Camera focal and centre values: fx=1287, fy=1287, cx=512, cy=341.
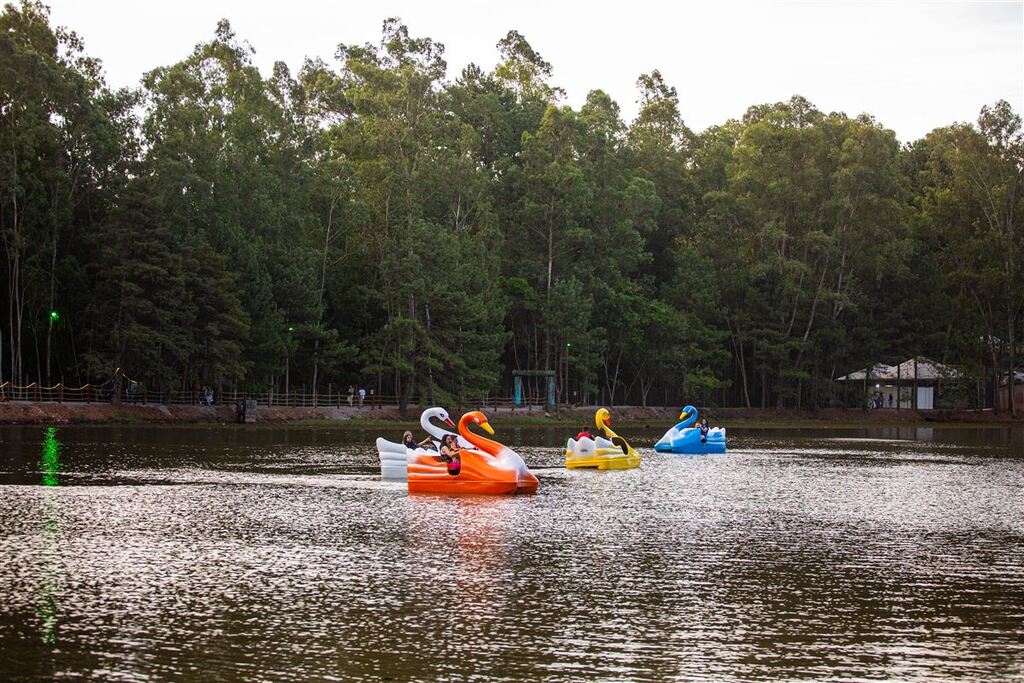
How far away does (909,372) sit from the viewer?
106438mm

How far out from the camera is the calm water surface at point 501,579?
13820 millimetres

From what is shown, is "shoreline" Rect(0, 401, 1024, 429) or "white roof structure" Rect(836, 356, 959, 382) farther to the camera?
"white roof structure" Rect(836, 356, 959, 382)

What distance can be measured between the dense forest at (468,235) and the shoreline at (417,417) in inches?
80.0

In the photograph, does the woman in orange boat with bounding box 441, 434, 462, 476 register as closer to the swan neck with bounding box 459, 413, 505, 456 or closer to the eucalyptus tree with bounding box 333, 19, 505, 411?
the swan neck with bounding box 459, 413, 505, 456

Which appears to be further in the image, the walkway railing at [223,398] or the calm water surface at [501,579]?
the walkway railing at [223,398]

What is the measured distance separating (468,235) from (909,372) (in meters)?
40.3

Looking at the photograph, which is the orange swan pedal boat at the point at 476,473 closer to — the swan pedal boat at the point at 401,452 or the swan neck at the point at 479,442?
the swan neck at the point at 479,442

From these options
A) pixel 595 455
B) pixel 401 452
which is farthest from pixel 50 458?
pixel 595 455

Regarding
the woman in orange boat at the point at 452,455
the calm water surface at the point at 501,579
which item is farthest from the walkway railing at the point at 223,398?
→ the woman in orange boat at the point at 452,455

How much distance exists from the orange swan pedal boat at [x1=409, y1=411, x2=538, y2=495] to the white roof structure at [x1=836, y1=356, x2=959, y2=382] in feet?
256

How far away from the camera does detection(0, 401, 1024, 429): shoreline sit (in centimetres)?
6594

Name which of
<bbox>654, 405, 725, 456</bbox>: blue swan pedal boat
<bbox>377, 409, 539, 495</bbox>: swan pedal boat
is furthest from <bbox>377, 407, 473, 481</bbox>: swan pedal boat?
<bbox>654, 405, 725, 456</bbox>: blue swan pedal boat

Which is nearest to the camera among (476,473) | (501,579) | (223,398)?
(501,579)

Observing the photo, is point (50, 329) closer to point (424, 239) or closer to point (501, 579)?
point (424, 239)
